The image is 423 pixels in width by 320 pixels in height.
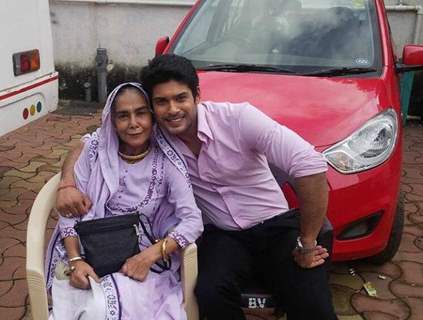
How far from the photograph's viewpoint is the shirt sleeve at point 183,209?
2.05m

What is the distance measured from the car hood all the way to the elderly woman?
752 millimetres

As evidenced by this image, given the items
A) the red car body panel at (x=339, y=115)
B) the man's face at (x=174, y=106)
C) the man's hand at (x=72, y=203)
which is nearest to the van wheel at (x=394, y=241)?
the red car body panel at (x=339, y=115)

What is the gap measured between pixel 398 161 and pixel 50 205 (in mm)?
1709

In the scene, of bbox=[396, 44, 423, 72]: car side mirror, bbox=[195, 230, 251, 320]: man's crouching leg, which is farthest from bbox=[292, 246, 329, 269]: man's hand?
bbox=[396, 44, 423, 72]: car side mirror

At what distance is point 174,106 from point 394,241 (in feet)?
5.44

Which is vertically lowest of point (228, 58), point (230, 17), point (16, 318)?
point (16, 318)

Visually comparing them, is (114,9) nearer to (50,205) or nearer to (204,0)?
(204,0)

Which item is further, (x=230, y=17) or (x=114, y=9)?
(x=114, y=9)

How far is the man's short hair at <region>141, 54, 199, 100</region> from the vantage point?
6.64 feet

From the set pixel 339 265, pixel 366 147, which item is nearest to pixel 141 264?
pixel 366 147

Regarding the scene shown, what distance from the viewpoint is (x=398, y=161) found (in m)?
2.72

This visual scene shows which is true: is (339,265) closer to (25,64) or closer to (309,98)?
(309,98)

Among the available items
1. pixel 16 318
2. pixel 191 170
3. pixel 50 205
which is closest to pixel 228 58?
pixel 191 170

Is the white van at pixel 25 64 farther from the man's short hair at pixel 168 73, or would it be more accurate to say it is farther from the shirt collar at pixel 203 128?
the shirt collar at pixel 203 128
